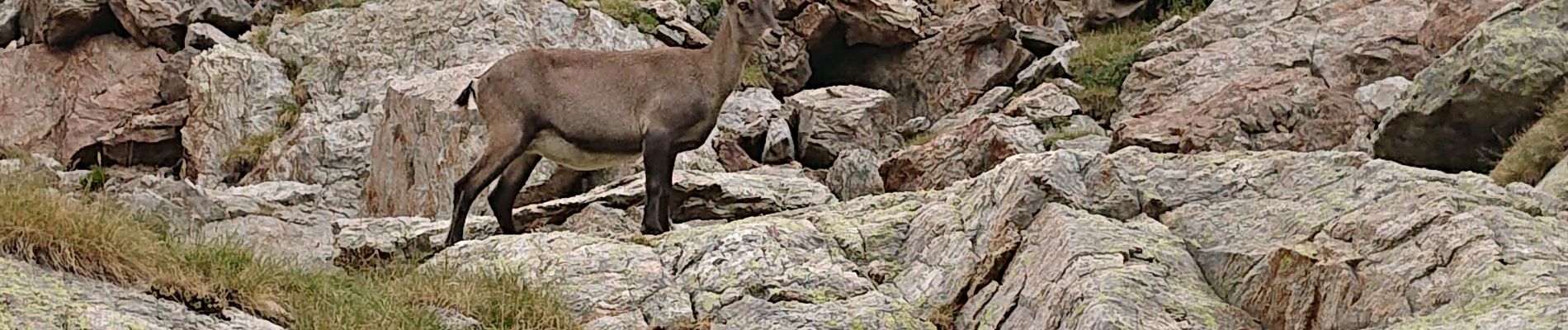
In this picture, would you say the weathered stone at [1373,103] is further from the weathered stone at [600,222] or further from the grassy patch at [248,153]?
the grassy patch at [248,153]

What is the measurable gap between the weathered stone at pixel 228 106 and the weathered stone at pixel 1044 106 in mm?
8980

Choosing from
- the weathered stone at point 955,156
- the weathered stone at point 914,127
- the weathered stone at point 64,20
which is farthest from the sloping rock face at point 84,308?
the weathered stone at point 64,20

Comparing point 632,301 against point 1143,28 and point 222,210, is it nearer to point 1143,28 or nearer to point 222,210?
point 222,210

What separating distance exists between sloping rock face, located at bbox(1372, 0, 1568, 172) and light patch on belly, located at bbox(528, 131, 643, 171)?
5.75 meters

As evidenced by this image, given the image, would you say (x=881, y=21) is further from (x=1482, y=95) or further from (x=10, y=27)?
(x=10, y=27)

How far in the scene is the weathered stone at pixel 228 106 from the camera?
19.4m

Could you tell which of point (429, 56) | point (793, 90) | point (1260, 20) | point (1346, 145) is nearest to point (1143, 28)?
point (1260, 20)

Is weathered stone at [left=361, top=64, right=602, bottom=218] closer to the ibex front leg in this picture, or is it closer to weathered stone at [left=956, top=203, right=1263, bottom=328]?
the ibex front leg

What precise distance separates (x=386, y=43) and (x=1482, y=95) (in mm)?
13444

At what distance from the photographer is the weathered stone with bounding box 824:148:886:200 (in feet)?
53.2

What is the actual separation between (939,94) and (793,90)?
7.04ft

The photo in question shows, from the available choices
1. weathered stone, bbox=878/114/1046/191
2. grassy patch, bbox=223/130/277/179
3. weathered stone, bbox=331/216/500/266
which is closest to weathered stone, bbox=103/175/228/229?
weathered stone, bbox=331/216/500/266

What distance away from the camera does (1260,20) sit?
2133cm

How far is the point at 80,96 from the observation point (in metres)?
22.5
